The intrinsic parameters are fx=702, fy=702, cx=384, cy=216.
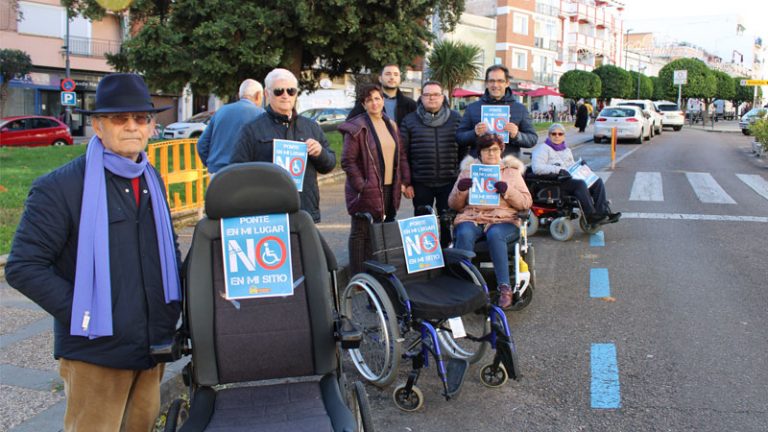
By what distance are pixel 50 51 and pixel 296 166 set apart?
3900cm

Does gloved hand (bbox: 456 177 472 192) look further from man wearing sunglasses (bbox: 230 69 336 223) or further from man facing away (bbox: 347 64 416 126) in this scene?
man wearing sunglasses (bbox: 230 69 336 223)

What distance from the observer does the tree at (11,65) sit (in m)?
34.3

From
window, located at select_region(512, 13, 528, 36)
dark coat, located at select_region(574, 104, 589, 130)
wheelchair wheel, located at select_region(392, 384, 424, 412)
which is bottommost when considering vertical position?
wheelchair wheel, located at select_region(392, 384, 424, 412)

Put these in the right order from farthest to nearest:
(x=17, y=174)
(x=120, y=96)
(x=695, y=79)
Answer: (x=695, y=79) < (x=17, y=174) < (x=120, y=96)

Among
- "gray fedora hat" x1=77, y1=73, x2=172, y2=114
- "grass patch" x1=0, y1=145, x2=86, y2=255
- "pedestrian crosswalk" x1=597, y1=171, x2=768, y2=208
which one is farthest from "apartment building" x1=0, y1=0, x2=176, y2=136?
"gray fedora hat" x1=77, y1=73, x2=172, y2=114

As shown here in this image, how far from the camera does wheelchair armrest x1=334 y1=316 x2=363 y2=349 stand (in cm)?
323

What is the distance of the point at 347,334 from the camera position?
3.26 m

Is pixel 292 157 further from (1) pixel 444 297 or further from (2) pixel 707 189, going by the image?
(2) pixel 707 189

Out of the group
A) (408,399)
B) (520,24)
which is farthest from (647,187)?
(520,24)

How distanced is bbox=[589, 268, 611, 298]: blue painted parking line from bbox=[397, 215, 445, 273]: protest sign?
2494 mm

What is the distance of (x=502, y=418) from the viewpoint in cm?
424

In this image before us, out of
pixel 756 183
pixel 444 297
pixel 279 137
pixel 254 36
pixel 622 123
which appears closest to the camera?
pixel 444 297

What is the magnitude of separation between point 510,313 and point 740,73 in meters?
128

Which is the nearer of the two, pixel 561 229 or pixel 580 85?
pixel 561 229
